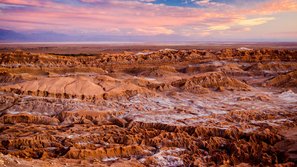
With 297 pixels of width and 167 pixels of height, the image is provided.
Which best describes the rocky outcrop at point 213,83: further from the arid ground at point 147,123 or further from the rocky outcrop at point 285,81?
the rocky outcrop at point 285,81

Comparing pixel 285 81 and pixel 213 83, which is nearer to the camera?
pixel 213 83

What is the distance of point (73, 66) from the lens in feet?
106

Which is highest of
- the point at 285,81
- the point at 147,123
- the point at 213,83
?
the point at 213,83

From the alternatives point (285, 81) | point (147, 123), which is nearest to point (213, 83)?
point (285, 81)

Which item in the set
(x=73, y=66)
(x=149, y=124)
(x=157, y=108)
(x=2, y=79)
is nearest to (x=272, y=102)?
(x=157, y=108)

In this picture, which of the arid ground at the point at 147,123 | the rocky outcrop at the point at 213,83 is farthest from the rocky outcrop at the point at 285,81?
the rocky outcrop at the point at 213,83

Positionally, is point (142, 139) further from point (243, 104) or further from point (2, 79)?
point (2, 79)

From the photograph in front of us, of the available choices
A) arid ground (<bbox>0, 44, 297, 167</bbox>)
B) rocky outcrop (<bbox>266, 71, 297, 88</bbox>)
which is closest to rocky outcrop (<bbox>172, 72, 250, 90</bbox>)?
arid ground (<bbox>0, 44, 297, 167</bbox>)

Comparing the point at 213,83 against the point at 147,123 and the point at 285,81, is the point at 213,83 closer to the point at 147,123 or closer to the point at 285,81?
the point at 285,81

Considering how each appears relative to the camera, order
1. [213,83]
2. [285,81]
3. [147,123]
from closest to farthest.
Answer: [147,123] → [213,83] → [285,81]

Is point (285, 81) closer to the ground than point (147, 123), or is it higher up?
higher up

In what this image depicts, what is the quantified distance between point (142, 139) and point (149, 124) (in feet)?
6.00

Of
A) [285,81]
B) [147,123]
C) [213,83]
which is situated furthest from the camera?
[285,81]

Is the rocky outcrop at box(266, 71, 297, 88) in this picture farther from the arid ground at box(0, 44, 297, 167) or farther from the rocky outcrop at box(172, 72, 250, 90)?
the rocky outcrop at box(172, 72, 250, 90)
